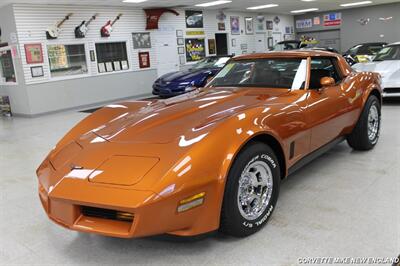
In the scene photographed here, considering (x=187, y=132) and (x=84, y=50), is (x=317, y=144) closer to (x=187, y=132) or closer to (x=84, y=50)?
(x=187, y=132)

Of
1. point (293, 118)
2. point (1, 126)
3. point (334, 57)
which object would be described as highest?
point (334, 57)

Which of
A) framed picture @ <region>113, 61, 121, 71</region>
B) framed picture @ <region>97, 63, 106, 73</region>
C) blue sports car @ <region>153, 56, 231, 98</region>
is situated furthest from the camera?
framed picture @ <region>113, 61, 121, 71</region>

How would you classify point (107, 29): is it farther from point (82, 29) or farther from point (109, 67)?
point (109, 67)

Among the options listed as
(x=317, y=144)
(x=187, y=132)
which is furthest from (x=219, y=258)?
(x=317, y=144)

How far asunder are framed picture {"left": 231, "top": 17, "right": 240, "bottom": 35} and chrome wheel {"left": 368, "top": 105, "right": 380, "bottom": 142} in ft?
41.4

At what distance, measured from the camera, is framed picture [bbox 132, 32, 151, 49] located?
484 inches

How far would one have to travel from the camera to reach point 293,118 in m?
2.85

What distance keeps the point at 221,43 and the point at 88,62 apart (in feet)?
21.9

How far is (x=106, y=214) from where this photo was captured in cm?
210

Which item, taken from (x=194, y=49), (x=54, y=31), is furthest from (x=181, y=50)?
(x=54, y=31)

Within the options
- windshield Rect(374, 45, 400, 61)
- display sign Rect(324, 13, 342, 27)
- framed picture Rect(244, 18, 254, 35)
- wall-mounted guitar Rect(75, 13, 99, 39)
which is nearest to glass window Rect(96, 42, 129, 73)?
wall-mounted guitar Rect(75, 13, 99, 39)

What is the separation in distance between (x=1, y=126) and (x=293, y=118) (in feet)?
25.8

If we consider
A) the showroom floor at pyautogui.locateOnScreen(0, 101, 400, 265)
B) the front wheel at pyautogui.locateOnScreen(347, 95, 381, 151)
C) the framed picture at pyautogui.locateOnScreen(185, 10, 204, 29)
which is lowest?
the showroom floor at pyautogui.locateOnScreen(0, 101, 400, 265)

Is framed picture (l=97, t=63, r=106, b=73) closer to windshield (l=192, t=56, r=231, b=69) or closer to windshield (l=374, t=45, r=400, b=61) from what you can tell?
windshield (l=192, t=56, r=231, b=69)
